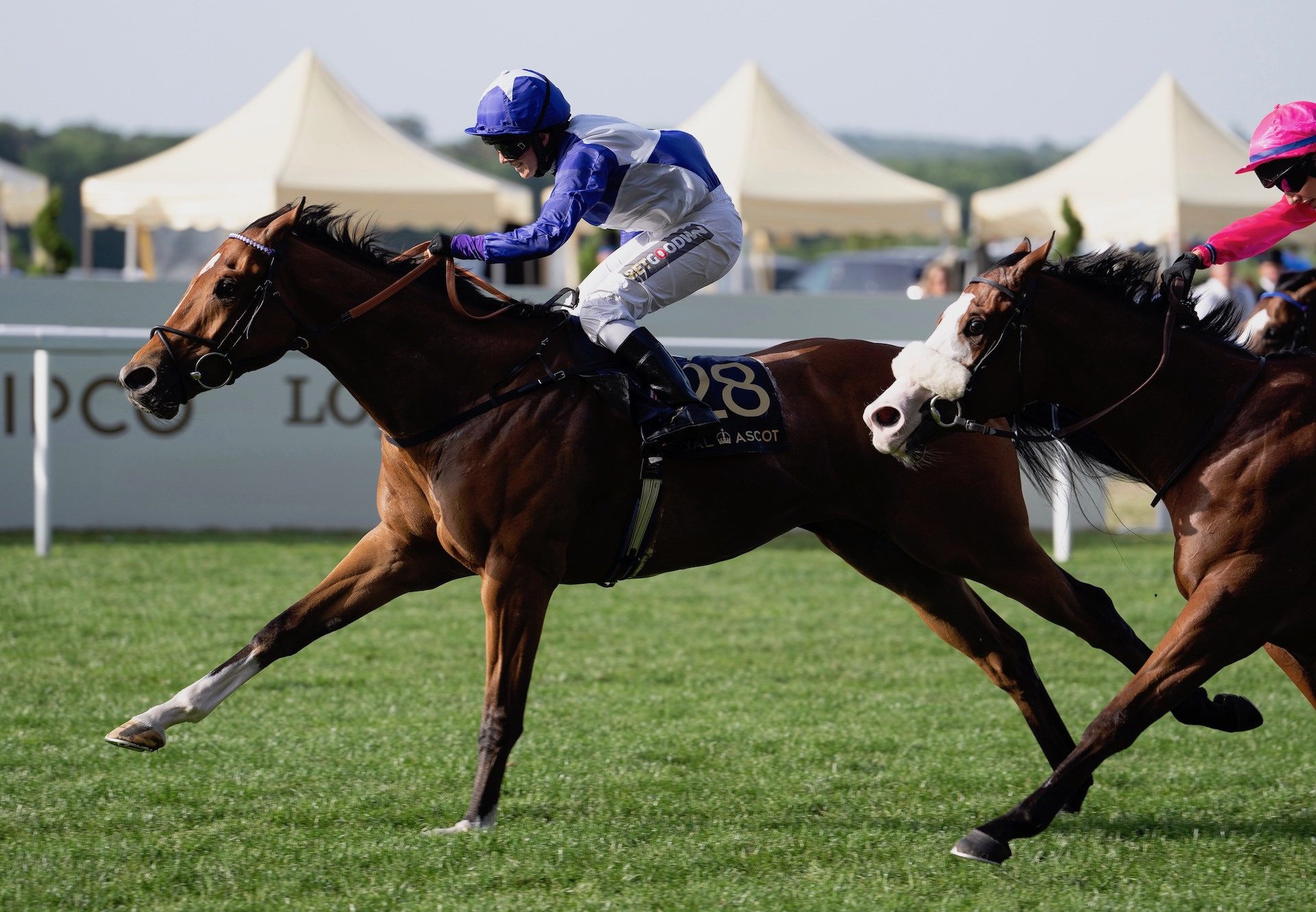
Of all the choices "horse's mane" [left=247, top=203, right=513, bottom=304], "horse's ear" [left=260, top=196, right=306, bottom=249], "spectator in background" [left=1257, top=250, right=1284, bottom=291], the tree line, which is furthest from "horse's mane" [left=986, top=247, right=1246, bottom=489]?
the tree line

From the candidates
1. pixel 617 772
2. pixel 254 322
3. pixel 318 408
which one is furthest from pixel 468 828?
pixel 318 408

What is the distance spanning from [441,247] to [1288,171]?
A: 2.32 metres

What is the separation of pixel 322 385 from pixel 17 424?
1.85 m

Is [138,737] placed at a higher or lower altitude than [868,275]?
higher

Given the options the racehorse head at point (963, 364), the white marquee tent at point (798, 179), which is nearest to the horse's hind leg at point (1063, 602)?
the racehorse head at point (963, 364)

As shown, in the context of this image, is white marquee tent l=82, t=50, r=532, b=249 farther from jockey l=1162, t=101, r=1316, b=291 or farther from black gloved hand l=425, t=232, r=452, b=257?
jockey l=1162, t=101, r=1316, b=291

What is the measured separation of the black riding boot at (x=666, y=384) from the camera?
13.2ft

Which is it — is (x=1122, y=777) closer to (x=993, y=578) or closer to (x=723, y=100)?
(x=993, y=578)

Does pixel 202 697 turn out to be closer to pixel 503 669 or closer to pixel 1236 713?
pixel 503 669

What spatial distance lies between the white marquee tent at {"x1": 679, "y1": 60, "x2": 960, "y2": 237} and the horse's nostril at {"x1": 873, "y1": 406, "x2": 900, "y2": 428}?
9.30 m

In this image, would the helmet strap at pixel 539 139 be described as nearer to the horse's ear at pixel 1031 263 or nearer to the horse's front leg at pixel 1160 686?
the horse's ear at pixel 1031 263

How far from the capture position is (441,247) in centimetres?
393

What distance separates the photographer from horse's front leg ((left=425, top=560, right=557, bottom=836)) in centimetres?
388

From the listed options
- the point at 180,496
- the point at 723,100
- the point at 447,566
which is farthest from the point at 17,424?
the point at 723,100
